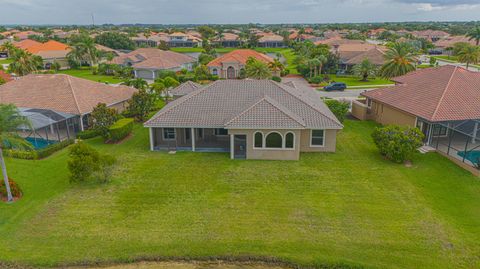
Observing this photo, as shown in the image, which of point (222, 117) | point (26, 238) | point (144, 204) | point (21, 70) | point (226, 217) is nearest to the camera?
point (26, 238)

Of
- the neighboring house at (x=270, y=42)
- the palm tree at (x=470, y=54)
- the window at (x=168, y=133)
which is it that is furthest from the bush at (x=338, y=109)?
the neighboring house at (x=270, y=42)

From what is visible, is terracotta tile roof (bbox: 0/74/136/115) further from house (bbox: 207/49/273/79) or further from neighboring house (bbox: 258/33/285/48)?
neighboring house (bbox: 258/33/285/48)

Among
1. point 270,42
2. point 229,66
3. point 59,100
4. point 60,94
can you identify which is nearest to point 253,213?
point 59,100

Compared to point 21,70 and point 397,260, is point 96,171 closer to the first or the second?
point 397,260

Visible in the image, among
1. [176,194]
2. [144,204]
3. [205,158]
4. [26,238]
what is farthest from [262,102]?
[26,238]

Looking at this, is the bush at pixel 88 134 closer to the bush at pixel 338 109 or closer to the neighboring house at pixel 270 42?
the bush at pixel 338 109

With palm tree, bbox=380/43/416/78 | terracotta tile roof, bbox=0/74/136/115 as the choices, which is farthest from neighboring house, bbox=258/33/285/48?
terracotta tile roof, bbox=0/74/136/115
